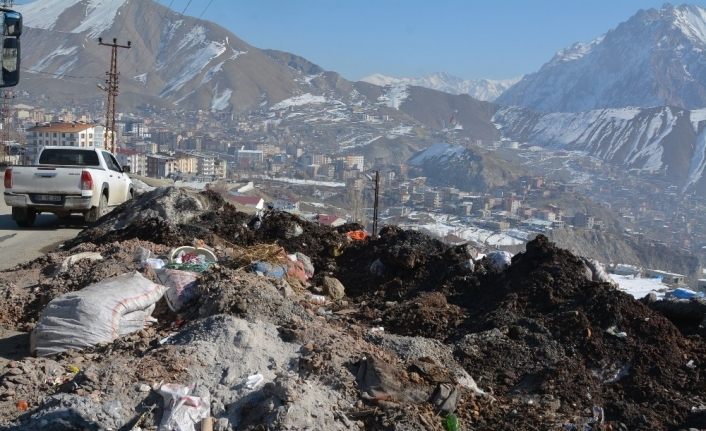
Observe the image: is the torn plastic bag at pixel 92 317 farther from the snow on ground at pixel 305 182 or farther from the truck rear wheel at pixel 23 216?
the snow on ground at pixel 305 182

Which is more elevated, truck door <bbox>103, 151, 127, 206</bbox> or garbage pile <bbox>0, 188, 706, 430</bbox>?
truck door <bbox>103, 151, 127, 206</bbox>

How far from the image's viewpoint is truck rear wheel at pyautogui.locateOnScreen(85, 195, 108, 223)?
14297mm

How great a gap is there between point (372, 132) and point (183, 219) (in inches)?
6434

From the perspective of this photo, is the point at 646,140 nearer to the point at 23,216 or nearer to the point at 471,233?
the point at 471,233

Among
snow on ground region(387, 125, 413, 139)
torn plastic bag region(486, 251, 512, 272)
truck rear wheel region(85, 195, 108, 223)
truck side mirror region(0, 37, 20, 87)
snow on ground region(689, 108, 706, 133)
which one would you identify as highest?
snow on ground region(689, 108, 706, 133)

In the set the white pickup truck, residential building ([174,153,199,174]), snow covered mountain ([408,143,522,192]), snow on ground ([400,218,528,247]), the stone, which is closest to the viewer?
the stone

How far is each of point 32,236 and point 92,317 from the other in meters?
7.67

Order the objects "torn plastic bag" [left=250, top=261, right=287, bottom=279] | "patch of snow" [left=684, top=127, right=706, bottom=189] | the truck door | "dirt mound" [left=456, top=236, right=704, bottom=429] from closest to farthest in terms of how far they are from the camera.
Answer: "dirt mound" [left=456, top=236, right=704, bottom=429] → "torn plastic bag" [left=250, top=261, right=287, bottom=279] → the truck door → "patch of snow" [left=684, top=127, right=706, bottom=189]

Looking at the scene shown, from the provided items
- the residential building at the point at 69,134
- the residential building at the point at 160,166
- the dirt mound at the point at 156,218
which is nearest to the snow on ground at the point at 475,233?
the residential building at the point at 160,166

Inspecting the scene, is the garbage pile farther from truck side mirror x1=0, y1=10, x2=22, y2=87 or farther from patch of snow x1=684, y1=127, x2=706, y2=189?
patch of snow x1=684, y1=127, x2=706, y2=189

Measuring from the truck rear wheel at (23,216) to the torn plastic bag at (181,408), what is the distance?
10266mm

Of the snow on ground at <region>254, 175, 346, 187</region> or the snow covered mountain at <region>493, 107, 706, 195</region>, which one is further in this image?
the snow covered mountain at <region>493, 107, 706, 195</region>

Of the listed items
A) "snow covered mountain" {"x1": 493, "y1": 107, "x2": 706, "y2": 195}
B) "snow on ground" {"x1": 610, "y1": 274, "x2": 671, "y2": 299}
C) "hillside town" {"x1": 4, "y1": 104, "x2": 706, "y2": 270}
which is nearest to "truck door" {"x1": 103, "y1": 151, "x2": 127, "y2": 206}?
"hillside town" {"x1": 4, "y1": 104, "x2": 706, "y2": 270}

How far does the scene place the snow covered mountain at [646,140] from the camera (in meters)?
133
